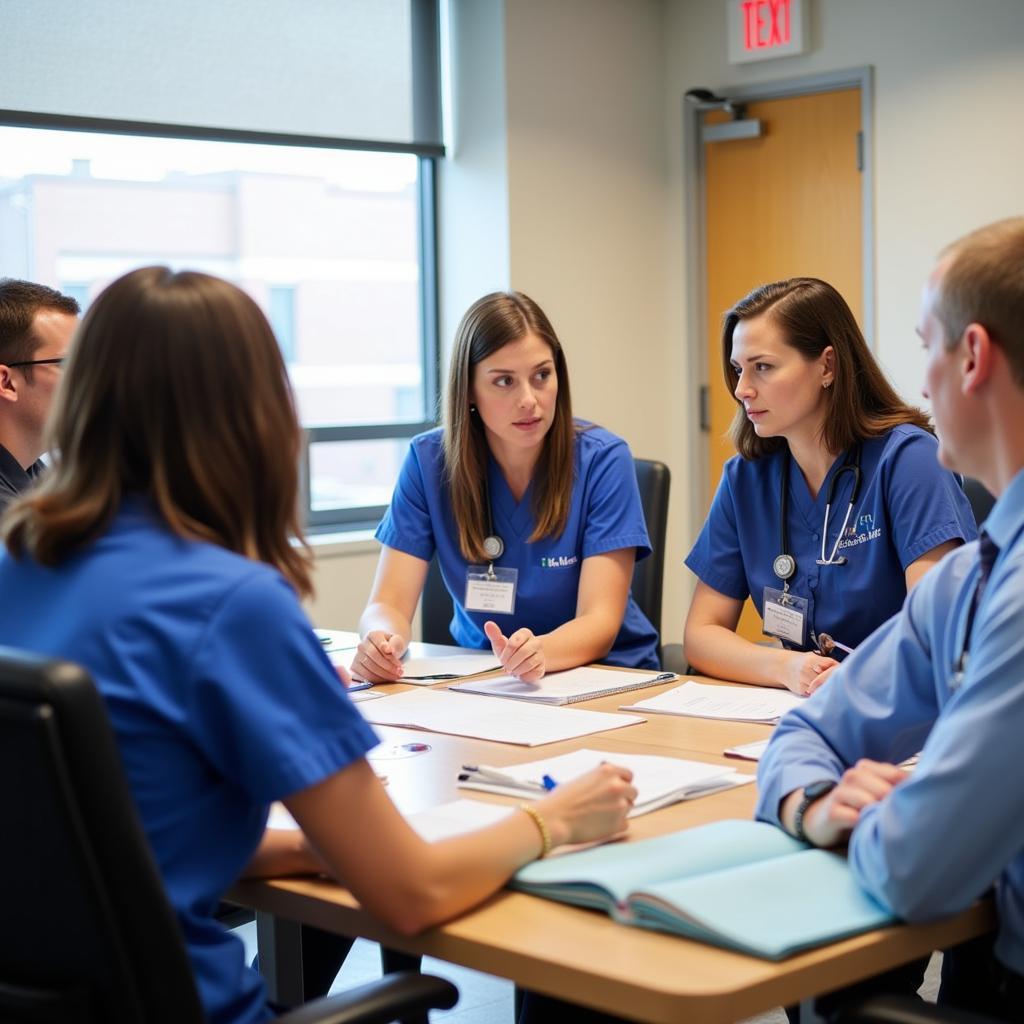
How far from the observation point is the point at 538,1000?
72.9 inches

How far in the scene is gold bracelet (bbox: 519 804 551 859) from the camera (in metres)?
1.39

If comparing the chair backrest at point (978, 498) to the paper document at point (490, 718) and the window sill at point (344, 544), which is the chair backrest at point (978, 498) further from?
the window sill at point (344, 544)

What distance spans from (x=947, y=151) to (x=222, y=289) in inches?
155

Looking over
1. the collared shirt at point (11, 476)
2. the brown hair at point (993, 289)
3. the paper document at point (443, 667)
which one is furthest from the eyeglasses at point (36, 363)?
the brown hair at point (993, 289)

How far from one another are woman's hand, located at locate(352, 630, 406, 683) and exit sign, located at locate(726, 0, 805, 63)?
11.0ft

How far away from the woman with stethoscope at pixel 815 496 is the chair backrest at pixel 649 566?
1.22ft

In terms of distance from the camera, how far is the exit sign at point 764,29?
4938 mm

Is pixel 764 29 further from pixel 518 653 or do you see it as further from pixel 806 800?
pixel 806 800

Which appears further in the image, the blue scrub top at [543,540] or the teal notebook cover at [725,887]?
the blue scrub top at [543,540]

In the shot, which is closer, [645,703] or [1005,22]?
[645,703]

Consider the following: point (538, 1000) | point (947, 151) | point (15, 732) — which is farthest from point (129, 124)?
point (15, 732)

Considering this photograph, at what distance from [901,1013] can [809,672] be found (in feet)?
3.56

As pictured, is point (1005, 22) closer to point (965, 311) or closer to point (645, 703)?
point (645, 703)

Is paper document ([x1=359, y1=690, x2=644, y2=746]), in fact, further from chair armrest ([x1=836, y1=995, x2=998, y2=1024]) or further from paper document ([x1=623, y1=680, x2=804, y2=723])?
chair armrest ([x1=836, y1=995, x2=998, y2=1024])
